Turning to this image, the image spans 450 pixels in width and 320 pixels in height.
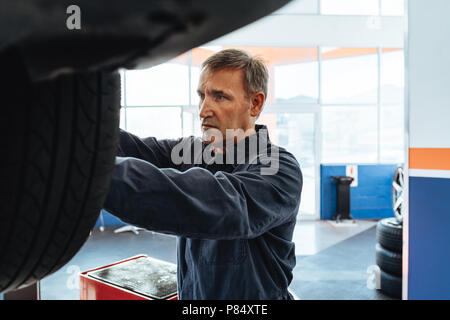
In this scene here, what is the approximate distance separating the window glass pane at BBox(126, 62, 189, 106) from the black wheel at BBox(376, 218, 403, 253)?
3.96 metres

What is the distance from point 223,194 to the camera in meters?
0.64

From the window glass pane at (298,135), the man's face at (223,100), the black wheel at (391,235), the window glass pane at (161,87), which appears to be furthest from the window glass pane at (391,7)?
the man's face at (223,100)

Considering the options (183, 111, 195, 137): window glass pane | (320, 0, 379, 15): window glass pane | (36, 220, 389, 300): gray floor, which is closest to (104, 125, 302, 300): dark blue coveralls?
(36, 220, 389, 300): gray floor

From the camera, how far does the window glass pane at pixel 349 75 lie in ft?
20.7

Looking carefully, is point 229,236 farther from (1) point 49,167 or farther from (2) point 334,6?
(2) point 334,6

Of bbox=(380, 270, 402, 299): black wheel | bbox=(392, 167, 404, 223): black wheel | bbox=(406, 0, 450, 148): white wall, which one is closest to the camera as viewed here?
bbox=(406, 0, 450, 148): white wall

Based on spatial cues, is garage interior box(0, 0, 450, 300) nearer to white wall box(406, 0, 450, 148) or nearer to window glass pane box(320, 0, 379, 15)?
window glass pane box(320, 0, 379, 15)

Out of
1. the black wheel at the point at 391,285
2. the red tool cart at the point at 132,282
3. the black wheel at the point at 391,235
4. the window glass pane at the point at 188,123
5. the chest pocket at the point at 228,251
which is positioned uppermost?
the window glass pane at the point at 188,123

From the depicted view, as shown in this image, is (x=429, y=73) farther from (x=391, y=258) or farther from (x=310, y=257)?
(x=310, y=257)

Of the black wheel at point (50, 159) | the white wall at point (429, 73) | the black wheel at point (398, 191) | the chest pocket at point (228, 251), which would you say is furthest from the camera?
the black wheel at point (398, 191)

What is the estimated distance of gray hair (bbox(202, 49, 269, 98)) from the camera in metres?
0.98

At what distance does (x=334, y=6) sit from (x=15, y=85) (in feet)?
22.6

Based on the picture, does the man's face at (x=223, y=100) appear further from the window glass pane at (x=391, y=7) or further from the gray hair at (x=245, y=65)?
the window glass pane at (x=391, y=7)

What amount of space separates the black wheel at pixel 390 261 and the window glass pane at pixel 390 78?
418cm
